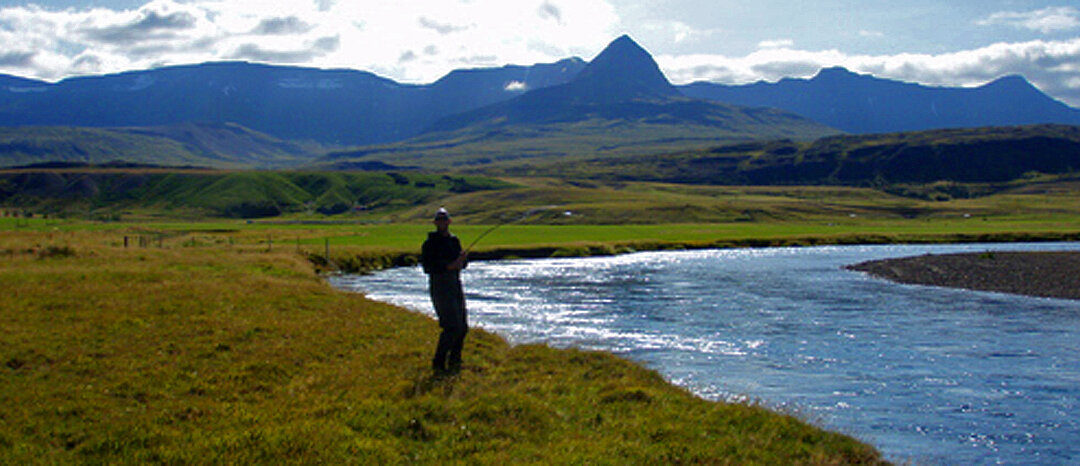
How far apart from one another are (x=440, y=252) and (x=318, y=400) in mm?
3690

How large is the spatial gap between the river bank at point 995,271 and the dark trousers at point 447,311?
128 feet

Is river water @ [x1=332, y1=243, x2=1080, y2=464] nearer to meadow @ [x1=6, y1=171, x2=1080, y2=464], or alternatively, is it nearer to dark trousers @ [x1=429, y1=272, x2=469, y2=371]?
meadow @ [x1=6, y1=171, x2=1080, y2=464]

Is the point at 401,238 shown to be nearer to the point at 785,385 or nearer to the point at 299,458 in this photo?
the point at 785,385

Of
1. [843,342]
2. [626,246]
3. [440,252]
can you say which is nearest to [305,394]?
[440,252]

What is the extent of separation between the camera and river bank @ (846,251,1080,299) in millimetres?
47156

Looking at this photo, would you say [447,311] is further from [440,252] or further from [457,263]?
[440,252]

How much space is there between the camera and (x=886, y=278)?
178ft

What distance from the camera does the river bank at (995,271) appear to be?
47156 millimetres

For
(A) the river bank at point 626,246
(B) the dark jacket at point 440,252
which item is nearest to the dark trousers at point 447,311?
(B) the dark jacket at point 440,252

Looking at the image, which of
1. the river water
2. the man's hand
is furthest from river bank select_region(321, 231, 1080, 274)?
the man's hand

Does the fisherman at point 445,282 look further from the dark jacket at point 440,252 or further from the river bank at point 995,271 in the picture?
the river bank at point 995,271

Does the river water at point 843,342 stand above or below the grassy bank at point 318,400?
below

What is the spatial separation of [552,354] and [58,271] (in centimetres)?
2055

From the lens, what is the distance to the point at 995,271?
56.1m
